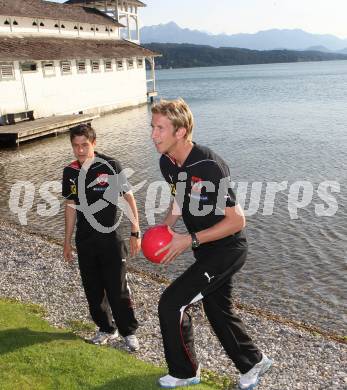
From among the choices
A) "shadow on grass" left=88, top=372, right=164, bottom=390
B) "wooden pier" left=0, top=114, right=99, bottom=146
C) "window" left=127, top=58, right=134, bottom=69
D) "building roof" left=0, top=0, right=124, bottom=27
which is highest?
"building roof" left=0, top=0, right=124, bottom=27

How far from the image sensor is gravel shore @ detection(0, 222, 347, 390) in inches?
257

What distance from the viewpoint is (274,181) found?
2131 centimetres

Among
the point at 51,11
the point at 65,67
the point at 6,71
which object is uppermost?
the point at 51,11

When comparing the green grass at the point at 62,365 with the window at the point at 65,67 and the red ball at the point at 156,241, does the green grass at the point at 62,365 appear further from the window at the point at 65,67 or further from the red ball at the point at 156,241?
the window at the point at 65,67

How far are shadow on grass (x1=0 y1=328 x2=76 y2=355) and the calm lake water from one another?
486 centimetres

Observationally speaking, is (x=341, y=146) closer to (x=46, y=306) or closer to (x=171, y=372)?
(x=46, y=306)

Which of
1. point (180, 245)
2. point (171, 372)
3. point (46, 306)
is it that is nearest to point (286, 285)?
point (46, 306)

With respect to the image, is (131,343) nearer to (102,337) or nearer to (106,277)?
(102,337)

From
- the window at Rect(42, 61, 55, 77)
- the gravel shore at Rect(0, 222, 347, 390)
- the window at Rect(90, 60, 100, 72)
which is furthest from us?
the window at Rect(90, 60, 100, 72)

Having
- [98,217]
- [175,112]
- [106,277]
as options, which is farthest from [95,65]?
[175,112]

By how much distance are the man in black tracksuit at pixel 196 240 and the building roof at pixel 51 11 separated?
1577 inches

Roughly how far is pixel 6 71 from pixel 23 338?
33.2 metres

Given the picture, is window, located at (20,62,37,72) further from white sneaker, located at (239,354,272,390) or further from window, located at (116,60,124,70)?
white sneaker, located at (239,354,272,390)

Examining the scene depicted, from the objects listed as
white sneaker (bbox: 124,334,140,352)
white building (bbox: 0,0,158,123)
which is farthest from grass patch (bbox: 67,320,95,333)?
white building (bbox: 0,0,158,123)
